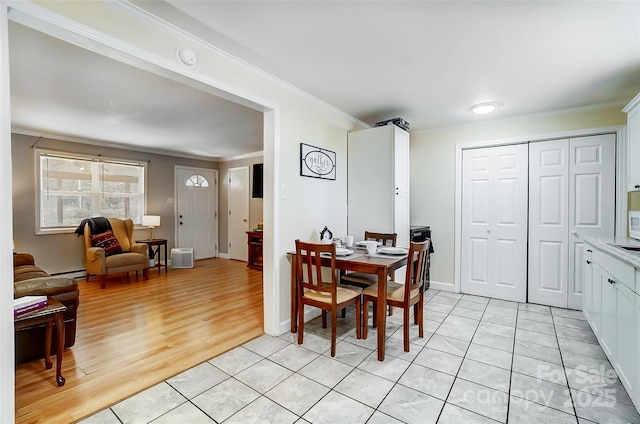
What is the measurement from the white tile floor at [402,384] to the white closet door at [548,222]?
785 millimetres

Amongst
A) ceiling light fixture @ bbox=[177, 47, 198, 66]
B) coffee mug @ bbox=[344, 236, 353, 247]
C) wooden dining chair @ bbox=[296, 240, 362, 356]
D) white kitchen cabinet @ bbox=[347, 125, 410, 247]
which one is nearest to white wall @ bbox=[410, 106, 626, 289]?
white kitchen cabinet @ bbox=[347, 125, 410, 247]

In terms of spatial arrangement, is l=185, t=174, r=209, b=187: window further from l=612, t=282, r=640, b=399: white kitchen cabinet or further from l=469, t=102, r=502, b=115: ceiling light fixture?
l=612, t=282, r=640, b=399: white kitchen cabinet

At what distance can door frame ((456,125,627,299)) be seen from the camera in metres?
3.09

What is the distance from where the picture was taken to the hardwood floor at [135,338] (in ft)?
6.04

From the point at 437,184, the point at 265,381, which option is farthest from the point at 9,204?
the point at 437,184

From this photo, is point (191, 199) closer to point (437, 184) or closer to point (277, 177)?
point (277, 177)

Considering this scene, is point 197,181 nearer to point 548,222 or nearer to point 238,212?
point 238,212

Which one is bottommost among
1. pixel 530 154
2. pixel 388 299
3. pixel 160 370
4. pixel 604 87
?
pixel 160 370

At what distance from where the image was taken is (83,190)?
16.6ft

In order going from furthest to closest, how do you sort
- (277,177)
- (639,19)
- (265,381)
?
(277,177) < (265,381) < (639,19)

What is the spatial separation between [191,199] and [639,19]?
689 centimetres

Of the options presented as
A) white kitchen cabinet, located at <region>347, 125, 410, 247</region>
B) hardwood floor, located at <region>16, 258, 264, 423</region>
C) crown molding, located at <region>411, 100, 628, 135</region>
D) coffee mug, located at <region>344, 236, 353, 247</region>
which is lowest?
hardwood floor, located at <region>16, 258, 264, 423</region>

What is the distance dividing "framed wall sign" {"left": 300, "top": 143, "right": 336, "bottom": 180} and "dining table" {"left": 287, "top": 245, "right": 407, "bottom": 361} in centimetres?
88

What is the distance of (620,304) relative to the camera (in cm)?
189
